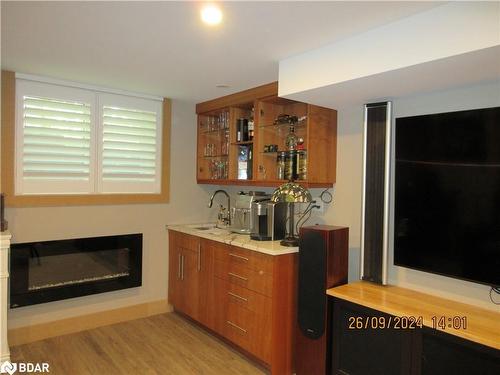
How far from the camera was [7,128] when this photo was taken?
303 cm

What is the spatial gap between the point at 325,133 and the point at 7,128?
2666 millimetres

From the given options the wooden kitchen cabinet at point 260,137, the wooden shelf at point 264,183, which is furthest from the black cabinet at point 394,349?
the wooden kitchen cabinet at point 260,137

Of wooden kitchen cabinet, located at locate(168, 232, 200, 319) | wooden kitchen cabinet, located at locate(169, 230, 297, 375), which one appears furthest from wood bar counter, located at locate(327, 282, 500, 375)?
wooden kitchen cabinet, located at locate(168, 232, 200, 319)

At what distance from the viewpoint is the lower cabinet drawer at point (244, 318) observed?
2729mm

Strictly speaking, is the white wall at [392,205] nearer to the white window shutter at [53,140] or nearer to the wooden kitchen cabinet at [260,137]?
the wooden kitchen cabinet at [260,137]

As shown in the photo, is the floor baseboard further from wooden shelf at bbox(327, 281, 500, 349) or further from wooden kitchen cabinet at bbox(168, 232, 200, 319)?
wooden shelf at bbox(327, 281, 500, 349)

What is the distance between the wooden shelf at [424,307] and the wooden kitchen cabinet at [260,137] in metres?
0.94

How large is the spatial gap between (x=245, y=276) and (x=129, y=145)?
181 centimetres

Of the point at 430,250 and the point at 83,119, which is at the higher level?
the point at 83,119

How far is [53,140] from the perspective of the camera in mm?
3238

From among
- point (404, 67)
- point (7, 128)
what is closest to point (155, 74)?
point (7, 128)

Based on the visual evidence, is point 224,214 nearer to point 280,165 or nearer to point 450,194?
point 280,165

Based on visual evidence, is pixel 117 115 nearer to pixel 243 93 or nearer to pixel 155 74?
pixel 155 74

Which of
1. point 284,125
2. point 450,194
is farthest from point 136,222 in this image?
point 450,194
